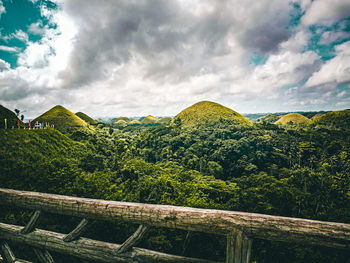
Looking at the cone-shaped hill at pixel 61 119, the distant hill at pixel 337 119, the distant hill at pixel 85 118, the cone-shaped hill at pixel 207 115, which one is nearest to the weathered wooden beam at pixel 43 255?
the cone-shaped hill at pixel 61 119

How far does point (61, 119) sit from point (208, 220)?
205 feet

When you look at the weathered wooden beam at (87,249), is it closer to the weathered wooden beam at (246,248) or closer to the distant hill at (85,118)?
the weathered wooden beam at (246,248)

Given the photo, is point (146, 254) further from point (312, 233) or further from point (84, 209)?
point (312, 233)

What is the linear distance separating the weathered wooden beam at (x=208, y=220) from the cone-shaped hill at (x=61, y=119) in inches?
2067

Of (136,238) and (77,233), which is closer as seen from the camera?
(136,238)

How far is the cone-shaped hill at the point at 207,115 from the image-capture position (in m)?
54.9

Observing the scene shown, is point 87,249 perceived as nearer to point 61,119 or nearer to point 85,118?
point 61,119

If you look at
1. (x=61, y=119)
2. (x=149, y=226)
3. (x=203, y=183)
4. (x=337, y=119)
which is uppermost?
(x=61, y=119)

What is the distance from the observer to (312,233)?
1168 millimetres

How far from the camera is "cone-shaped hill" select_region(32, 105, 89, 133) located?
49219mm

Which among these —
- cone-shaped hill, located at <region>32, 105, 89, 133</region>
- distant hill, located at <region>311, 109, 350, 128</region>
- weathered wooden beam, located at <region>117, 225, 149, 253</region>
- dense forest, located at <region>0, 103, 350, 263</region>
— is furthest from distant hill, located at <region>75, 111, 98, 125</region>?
distant hill, located at <region>311, 109, 350, 128</region>

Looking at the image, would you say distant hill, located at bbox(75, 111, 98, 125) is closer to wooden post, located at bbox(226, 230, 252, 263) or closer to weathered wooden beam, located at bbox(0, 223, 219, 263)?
weathered wooden beam, located at bbox(0, 223, 219, 263)

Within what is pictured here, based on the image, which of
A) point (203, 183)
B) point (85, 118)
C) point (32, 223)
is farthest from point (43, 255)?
point (85, 118)

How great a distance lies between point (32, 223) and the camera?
70.1 inches
